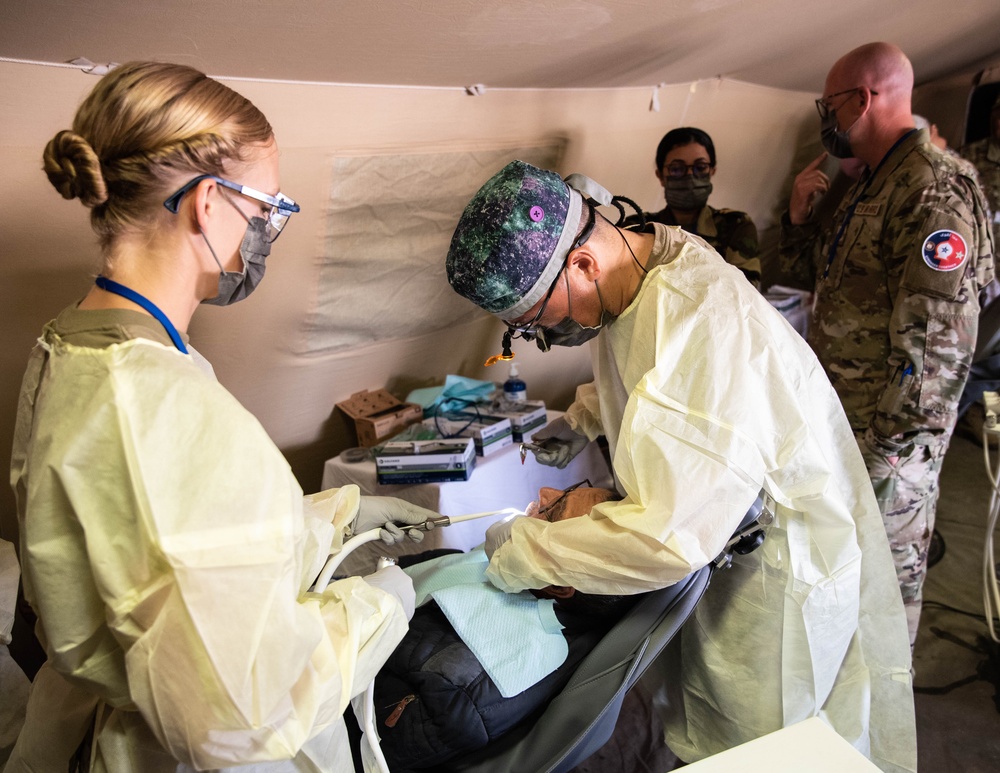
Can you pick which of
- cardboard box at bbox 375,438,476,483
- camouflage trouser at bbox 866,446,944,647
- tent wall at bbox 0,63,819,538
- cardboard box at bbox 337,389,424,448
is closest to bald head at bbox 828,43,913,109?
tent wall at bbox 0,63,819,538

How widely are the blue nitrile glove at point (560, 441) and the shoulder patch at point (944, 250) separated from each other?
1.10 m

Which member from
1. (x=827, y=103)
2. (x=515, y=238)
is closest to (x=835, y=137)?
(x=827, y=103)

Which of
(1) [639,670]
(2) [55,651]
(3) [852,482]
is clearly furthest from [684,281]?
(2) [55,651]

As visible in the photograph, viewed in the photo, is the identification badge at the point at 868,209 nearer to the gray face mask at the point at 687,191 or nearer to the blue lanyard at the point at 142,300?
the gray face mask at the point at 687,191

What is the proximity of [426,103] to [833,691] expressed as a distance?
180 cm

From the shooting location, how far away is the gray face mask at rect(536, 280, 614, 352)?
56.9 inches

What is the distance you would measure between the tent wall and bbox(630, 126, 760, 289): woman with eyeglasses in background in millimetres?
168

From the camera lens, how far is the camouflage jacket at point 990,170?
3.43 m

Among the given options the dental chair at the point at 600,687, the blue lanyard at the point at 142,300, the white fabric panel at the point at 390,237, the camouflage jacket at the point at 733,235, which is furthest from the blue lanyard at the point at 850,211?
the blue lanyard at the point at 142,300

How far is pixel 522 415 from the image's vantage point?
2369 millimetres

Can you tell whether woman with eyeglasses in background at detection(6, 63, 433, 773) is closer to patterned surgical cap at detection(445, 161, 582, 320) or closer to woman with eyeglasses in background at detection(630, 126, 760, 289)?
patterned surgical cap at detection(445, 161, 582, 320)

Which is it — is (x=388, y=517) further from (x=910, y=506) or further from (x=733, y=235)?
(x=733, y=235)

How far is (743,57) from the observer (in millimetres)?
2693

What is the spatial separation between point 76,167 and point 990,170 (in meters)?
4.13
